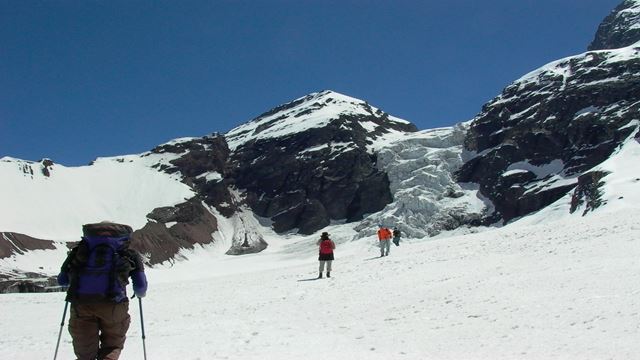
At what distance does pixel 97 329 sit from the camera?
7891 millimetres

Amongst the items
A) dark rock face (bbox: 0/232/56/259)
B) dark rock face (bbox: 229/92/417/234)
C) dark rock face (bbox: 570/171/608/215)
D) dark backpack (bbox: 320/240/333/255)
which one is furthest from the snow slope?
dark backpack (bbox: 320/240/333/255)

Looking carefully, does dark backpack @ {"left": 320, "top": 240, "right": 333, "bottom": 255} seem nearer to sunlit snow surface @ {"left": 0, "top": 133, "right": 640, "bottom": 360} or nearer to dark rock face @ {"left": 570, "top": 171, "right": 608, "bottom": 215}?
sunlit snow surface @ {"left": 0, "top": 133, "right": 640, "bottom": 360}

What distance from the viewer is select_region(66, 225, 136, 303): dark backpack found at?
305 inches

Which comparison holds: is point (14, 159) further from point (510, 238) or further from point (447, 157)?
point (510, 238)

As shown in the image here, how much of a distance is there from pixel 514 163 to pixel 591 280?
14524 cm

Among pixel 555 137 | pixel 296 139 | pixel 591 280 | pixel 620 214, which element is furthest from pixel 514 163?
pixel 591 280

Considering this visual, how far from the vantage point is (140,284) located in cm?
826

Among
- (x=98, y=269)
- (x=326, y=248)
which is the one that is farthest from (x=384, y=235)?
(x=98, y=269)

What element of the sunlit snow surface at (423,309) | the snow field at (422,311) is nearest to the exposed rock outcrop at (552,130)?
the sunlit snow surface at (423,309)

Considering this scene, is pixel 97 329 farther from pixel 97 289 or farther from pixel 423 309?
pixel 423 309

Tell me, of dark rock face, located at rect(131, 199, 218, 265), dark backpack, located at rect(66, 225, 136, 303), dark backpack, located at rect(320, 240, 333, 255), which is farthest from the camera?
dark rock face, located at rect(131, 199, 218, 265)

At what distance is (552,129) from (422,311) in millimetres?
148976

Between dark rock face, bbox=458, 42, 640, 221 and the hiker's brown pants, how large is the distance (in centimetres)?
13143

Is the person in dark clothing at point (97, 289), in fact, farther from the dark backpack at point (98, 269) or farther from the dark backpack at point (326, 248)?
the dark backpack at point (326, 248)
